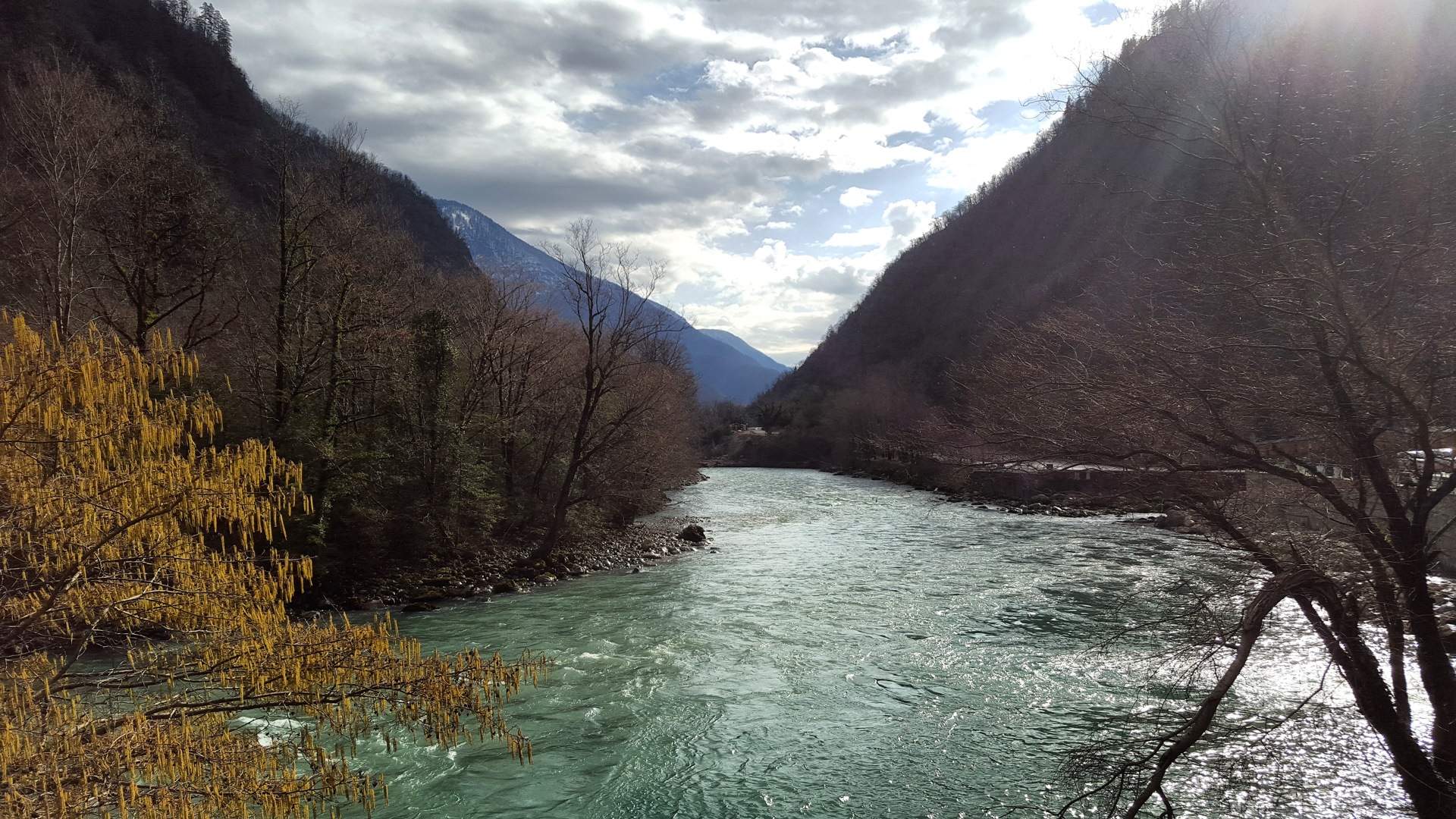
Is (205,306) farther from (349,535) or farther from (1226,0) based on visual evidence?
(1226,0)

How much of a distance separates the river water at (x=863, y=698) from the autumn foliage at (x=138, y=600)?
11.7ft

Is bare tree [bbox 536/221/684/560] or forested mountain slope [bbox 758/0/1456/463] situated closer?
forested mountain slope [bbox 758/0/1456/463]

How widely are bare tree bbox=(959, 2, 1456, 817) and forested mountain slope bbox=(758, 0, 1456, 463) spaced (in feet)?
0.16

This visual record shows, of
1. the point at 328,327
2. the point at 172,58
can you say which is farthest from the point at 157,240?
the point at 172,58

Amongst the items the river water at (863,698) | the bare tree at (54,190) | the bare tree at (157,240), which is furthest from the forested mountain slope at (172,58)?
the river water at (863,698)

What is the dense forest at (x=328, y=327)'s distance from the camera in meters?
15.5

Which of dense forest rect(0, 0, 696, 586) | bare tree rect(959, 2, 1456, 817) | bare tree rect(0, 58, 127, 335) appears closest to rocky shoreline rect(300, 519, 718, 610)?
dense forest rect(0, 0, 696, 586)

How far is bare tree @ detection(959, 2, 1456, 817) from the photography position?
16.5 ft

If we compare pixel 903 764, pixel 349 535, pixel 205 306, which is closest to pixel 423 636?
pixel 349 535

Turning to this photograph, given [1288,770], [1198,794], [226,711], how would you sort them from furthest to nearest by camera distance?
[1288,770] → [1198,794] → [226,711]

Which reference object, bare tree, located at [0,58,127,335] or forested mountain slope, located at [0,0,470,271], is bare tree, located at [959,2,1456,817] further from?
forested mountain slope, located at [0,0,470,271]

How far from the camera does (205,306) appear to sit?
69.3ft

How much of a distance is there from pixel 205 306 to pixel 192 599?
21118 mm

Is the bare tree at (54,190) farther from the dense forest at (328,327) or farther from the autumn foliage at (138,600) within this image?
the autumn foliage at (138,600)
